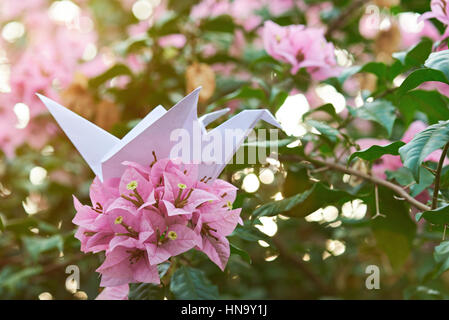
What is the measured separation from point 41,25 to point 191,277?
1.23m

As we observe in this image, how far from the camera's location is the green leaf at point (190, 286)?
622mm

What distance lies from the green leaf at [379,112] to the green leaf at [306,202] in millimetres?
147

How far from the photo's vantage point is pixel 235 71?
130 cm

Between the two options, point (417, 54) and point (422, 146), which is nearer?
point (422, 146)

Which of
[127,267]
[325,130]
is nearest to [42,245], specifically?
[127,267]

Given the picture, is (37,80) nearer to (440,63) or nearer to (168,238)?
(168,238)

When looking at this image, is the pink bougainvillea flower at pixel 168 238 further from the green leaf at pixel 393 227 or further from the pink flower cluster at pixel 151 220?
the green leaf at pixel 393 227

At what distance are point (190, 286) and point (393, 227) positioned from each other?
323mm

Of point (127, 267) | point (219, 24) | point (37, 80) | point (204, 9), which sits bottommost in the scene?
point (127, 267)

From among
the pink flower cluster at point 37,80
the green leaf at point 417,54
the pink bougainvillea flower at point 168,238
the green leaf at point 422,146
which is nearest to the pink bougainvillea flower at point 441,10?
the green leaf at point 417,54

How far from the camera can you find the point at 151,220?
460 millimetres

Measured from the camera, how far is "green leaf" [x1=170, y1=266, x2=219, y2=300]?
2.04ft

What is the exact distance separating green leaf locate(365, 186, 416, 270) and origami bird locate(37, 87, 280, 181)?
10.2 inches
